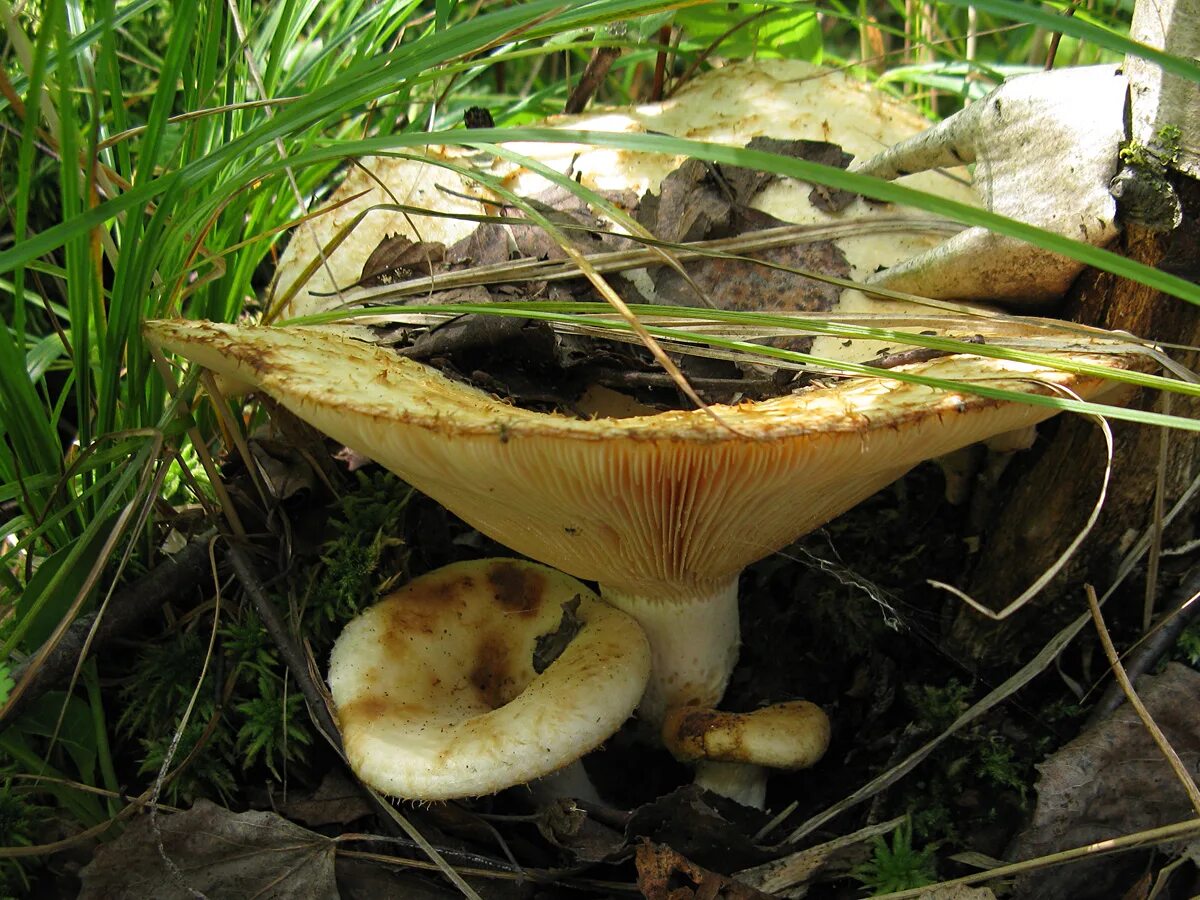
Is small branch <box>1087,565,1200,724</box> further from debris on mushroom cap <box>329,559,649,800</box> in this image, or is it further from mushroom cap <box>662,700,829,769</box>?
debris on mushroom cap <box>329,559,649,800</box>

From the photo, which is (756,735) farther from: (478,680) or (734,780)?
(478,680)

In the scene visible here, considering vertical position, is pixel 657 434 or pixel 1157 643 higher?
pixel 657 434

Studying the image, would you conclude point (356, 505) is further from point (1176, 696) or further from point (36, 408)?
point (1176, 696)

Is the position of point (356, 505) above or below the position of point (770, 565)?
above

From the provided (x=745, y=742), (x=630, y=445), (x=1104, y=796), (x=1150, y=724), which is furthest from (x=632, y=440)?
(x=1104, y=796)

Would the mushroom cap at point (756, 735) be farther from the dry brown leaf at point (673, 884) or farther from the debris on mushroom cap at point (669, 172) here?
the debris on mushroom cap at point (669, 172)

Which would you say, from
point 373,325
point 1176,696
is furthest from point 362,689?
point 1176,696

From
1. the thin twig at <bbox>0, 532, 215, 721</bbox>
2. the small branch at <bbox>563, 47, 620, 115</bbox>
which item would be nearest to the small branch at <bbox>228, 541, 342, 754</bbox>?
the thin twig at <bbox>0, 532, 215, 721</bbox>
